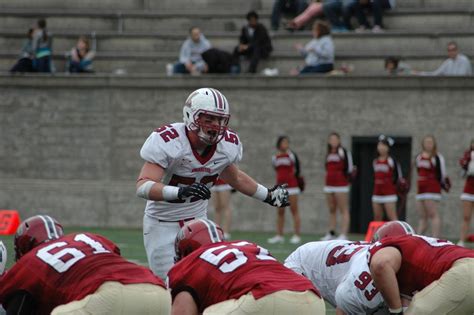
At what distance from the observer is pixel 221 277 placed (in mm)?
5836

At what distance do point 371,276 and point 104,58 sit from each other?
14663mm

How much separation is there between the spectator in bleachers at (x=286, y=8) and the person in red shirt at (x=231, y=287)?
14.8 metres

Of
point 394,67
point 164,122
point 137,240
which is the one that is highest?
point 394,67

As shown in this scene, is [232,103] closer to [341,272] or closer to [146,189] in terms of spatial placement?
[146,189]

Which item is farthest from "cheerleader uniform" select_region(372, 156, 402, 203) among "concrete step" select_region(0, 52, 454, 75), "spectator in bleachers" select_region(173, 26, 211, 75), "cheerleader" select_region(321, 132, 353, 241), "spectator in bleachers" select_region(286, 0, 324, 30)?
"spectator in bleachers" select_region(286, 0, 324, 30)

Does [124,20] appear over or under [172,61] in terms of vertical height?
over

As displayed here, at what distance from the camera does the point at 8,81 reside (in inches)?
798

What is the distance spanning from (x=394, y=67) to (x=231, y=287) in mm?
13162

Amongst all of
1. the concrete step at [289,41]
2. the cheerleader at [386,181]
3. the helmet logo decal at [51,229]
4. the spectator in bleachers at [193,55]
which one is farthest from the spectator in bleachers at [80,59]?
the helmet logo decal at [51,229]

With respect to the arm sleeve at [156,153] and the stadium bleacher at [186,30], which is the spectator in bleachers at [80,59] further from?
the arm sleeve at [156,153]

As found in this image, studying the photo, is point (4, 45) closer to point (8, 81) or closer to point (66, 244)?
point (8, 81)

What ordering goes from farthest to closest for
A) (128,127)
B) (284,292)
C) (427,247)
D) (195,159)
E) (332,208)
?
(128,127) → (332,208) → (195,159) → (427,247) → (284,292)

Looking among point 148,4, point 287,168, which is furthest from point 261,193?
point 148,4

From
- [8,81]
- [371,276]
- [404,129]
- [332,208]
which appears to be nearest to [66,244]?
[371,276]
